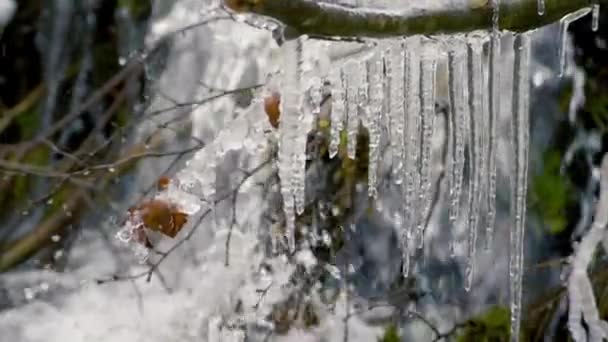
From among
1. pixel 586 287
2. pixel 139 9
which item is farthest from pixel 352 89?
pixel 139 9

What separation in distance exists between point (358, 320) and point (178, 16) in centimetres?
83

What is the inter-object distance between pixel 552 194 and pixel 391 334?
0.45m

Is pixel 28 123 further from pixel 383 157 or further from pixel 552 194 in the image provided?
pixel 552 194

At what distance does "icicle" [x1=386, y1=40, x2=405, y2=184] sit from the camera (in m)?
0.85

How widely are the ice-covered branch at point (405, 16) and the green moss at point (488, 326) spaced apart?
127 cm

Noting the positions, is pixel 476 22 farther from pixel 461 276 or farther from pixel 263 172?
pixel 461 276

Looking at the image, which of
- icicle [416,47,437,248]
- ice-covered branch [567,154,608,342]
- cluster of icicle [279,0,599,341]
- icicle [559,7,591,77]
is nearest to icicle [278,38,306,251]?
cluster of icicle [279,0,599,341]

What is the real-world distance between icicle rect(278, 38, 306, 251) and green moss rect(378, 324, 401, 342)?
1003mm

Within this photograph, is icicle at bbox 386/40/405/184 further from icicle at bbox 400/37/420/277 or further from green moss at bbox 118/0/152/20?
green moss at bbox 118/0/152/20

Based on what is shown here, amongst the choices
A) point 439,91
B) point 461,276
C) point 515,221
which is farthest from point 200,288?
point 515,221

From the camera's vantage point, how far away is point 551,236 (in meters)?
1.90

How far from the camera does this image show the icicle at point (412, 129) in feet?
2.84

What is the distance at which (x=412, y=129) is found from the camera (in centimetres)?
94

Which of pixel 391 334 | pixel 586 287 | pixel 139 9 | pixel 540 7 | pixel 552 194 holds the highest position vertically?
pixel 139 9
